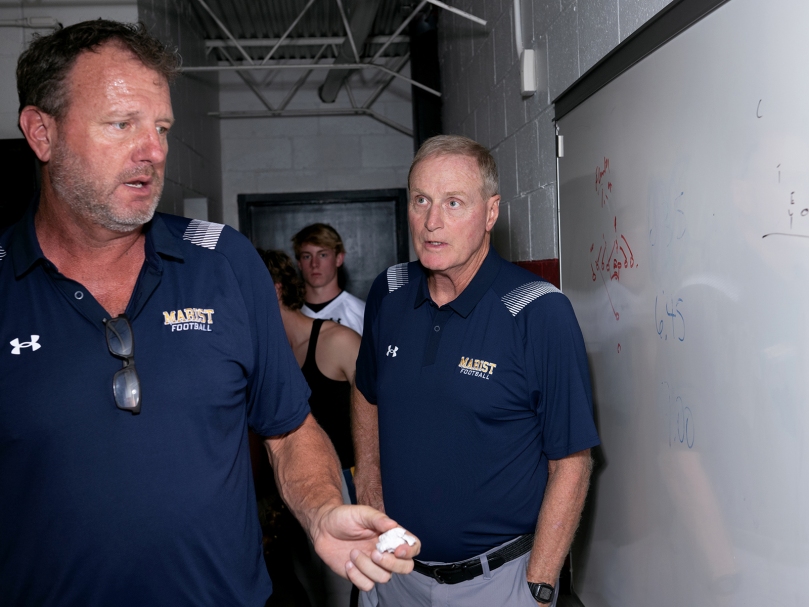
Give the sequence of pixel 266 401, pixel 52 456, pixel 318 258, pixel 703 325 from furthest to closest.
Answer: pixel 318 258 < pixel 703 325 < pixel 266 401 < pixel 52 456

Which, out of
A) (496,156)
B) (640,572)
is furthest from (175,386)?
(496,156)

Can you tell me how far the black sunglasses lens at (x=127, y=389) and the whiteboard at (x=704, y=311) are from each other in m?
0.99

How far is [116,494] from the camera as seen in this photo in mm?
947

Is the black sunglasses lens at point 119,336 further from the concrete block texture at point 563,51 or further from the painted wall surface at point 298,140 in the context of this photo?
the painted wall surface at point 298,140

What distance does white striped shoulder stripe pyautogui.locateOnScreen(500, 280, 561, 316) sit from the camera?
155 centimetres

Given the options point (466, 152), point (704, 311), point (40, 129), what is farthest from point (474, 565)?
point (40, 129)

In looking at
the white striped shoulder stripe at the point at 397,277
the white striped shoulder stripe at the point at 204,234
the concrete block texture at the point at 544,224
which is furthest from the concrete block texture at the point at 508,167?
the white striped shoulder stripe at the point at 204,234

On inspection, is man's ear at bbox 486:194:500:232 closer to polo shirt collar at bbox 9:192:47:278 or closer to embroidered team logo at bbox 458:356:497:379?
embroidered team logo at bbox 458:356:497:379

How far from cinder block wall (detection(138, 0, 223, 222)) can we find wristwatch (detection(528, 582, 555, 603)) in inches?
114

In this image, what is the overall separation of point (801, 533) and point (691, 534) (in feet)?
1.20

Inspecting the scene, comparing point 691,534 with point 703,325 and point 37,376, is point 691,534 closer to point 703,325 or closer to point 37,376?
point 703,325

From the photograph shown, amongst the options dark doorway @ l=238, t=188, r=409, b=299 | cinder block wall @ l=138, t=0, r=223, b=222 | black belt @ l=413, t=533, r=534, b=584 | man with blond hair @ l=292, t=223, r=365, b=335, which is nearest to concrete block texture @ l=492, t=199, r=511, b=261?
man with blond hair @ l=292, t=223, r=365, b=335

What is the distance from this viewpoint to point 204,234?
1.14m

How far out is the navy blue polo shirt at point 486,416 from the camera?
1.49 meters
